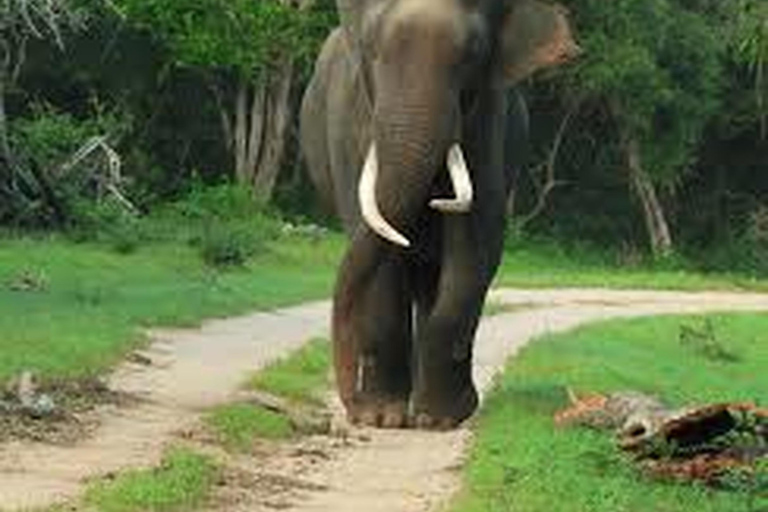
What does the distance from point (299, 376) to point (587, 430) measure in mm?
4516

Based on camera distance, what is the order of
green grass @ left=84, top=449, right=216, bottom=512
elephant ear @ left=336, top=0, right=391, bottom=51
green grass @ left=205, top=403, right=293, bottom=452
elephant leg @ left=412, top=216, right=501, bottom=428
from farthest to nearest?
1. elephant leg @ left=412, top=216, right=501, bottom=428
2. elephant ear @ left=336, top=0, right=391, bottom=51
3. green grass @ left=205, top=403, right=293, bottom=452
4. green grass @ left=84, top=449, right=216, bottom=512

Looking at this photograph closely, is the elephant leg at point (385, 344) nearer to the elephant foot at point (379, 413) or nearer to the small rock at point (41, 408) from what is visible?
the elephant foot at point (379, 413)

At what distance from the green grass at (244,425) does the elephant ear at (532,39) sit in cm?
277

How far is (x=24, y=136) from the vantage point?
37219 mm

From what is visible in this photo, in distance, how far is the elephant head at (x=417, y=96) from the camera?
13.2 metres

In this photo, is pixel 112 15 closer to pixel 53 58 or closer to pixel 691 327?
pixel 53 58

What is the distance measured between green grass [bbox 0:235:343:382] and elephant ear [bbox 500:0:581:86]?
4.28 metres

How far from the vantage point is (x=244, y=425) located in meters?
13.7

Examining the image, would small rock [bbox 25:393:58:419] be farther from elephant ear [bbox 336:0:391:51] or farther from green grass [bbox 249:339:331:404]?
elephant ear [bbox 336:0:391:51]

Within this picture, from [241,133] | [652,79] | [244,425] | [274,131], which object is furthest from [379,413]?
[241,133]

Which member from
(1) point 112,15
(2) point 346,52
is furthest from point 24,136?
(2) point 346,52

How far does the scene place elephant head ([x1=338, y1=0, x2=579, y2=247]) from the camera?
13.2 meters

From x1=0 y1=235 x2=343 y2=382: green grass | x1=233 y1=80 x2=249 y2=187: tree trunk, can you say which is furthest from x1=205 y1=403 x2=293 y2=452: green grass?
x1=233 y1=80 x2=249 y2=187: tree trunk

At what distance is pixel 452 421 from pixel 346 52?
2820 mm
